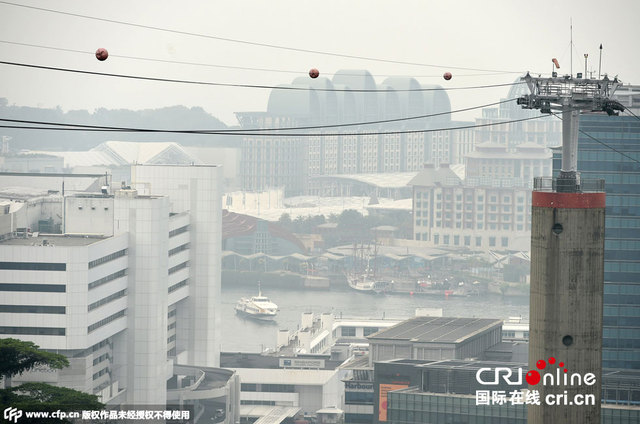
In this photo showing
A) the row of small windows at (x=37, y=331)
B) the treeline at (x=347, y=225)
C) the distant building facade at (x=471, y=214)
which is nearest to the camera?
the row of small windows at (x=37, y=331)

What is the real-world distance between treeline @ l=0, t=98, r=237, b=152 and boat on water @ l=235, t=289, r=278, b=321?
38.3m

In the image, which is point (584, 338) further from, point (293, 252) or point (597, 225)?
point (293, 252)

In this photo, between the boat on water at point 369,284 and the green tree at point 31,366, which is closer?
the green tree at point 31,366

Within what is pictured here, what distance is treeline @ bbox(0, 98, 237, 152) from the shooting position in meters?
92.2

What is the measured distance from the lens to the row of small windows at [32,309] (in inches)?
882

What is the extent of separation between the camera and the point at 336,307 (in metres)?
56.3

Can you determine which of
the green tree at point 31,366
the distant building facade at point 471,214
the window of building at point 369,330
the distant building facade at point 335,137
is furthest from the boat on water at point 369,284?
the green tree at point 31,366

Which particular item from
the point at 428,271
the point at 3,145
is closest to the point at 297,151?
the point at 3,145

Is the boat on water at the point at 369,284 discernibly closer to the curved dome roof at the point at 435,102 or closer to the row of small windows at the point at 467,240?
the row of small windows at the point at 467,240

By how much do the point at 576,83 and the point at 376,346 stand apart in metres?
14.7

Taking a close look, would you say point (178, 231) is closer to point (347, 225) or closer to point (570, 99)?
point (570, 99)

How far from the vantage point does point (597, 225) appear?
10078 millimetres

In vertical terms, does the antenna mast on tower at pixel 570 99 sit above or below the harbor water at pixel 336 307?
above

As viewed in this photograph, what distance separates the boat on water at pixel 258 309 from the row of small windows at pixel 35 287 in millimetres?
28676
